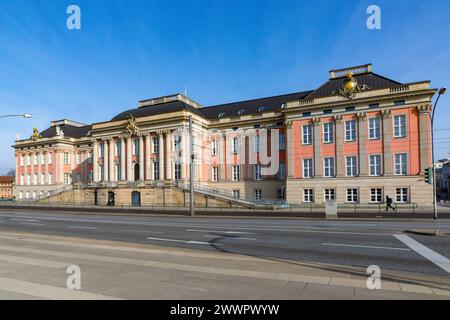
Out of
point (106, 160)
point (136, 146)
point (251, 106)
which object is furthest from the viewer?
point (106, 160)

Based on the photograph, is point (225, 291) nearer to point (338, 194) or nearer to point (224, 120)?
point (338, 194)

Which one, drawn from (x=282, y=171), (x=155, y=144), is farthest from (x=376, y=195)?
(x=155, y=144)

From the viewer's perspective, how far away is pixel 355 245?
483 inches

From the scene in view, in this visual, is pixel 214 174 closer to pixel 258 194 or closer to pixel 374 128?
pixel 258 194

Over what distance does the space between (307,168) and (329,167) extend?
2943 mm

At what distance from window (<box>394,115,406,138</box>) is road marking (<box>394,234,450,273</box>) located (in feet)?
89.0

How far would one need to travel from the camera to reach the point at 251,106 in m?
52.3

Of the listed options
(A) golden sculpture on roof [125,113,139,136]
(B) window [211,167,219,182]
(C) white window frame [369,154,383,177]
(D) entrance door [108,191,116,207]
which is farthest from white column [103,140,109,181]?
(C) white window frame [369,154,383,177]

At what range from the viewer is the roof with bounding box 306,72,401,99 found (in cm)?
3836

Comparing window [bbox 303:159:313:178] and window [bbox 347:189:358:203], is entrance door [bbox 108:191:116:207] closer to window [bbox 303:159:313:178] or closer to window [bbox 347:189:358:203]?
window [bbox 303:159:313:178]

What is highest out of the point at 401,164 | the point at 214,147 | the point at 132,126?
the point at 132,126

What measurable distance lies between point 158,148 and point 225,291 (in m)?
46.1

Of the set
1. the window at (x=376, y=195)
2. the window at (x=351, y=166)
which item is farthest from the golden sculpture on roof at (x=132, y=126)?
the window at (x=376, y=195)

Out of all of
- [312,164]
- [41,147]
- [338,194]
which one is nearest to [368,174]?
[338,194]
